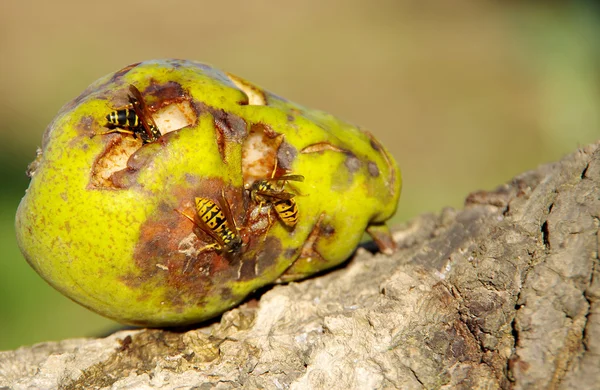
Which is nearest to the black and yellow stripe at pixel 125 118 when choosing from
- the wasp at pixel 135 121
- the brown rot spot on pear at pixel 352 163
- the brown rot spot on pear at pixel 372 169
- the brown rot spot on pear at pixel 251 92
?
the wasp at pixel 135 121

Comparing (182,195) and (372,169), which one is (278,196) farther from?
(372,169)

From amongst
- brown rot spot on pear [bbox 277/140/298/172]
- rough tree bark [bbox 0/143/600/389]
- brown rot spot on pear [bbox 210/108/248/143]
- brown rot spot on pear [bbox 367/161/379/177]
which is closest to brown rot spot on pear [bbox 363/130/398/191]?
brown rot spot on pear [bbox 367/161/379/177]

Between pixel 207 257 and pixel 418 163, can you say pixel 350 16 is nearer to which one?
pixel 418 163

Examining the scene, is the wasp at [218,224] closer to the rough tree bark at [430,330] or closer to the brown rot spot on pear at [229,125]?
the brown rot spot on pear at [229,125]

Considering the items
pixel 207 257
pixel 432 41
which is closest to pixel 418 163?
pixel 432 41

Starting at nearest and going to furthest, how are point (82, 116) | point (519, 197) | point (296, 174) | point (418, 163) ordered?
point (82, 116) < point (296, 174) < point (519, 197) < point (418, 163)

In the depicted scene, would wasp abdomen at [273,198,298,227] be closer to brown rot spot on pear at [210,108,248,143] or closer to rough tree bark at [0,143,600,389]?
brown rot spot on pear at [210,108,248,143]
